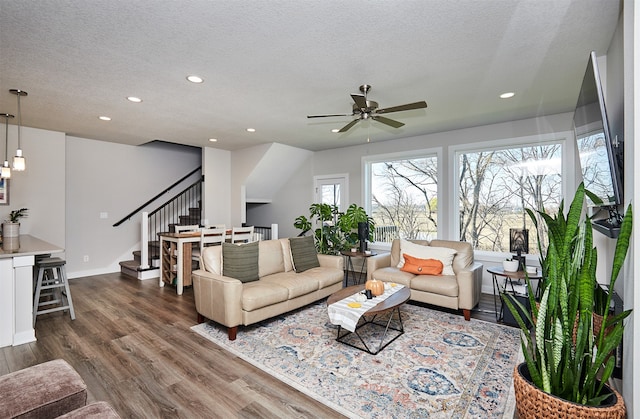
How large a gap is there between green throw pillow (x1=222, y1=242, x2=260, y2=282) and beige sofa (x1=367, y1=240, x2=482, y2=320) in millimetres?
1719

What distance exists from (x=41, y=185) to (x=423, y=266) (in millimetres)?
6227

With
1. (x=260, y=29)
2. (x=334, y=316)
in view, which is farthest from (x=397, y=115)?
(x=334, y=316)

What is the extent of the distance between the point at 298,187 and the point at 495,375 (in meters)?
5.58

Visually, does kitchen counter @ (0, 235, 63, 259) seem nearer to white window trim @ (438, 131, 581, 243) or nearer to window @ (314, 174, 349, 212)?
window @ (314, 174, 349, 212)

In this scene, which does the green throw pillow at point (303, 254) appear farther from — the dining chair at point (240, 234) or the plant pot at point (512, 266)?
the plant pot at point (512, 266)

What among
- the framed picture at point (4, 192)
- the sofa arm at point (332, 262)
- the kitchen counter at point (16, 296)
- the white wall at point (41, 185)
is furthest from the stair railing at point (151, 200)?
the sofa arm at point (332, 262)

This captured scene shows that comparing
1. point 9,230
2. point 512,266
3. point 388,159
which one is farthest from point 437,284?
point 9,230

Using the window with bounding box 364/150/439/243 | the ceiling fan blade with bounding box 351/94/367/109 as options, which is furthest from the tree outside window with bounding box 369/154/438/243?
the ceiling fan blade with bounding box 351/94/367/109

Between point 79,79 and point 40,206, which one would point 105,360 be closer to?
point 79,79

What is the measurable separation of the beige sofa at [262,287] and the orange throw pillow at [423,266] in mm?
987

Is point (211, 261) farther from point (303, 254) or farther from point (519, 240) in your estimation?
point (519, 240)

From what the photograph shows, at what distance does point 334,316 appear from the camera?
2.85 meters

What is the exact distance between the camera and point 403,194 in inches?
232

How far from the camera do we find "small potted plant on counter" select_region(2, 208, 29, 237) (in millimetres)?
3657
